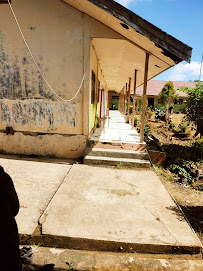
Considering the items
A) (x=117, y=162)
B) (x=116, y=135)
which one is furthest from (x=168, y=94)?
(x=117, y=162)

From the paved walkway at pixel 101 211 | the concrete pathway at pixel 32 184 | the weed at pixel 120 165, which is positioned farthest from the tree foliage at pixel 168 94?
the concrete pathway at pixel 32 184

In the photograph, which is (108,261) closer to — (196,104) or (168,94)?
(196,104)

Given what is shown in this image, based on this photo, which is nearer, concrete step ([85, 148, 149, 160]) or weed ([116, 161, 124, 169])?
weed ([116, 161, 124, 169])

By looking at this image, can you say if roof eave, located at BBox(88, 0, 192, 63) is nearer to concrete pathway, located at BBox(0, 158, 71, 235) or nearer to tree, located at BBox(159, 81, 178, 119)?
concrete pathway, located at BBox(0, 158, 71, 235)

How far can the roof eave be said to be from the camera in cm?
335

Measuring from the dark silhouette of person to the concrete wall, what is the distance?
3.74 meters

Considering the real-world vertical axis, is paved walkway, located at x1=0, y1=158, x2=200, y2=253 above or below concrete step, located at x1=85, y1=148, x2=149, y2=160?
below

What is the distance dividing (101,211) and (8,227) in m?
1.62

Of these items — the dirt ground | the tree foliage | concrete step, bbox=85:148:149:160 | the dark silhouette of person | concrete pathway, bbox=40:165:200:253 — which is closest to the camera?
the dark silhouette of person

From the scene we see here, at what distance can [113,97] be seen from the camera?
2967 centimetres

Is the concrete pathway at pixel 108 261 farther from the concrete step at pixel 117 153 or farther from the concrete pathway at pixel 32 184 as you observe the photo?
the concrete step at pixel 117 153

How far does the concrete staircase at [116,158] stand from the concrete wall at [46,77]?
0.55m

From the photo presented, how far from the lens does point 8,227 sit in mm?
1655

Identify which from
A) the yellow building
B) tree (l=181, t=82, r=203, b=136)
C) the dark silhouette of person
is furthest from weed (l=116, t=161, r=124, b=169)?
tree (l=181, t=82, r=203, b=136)
